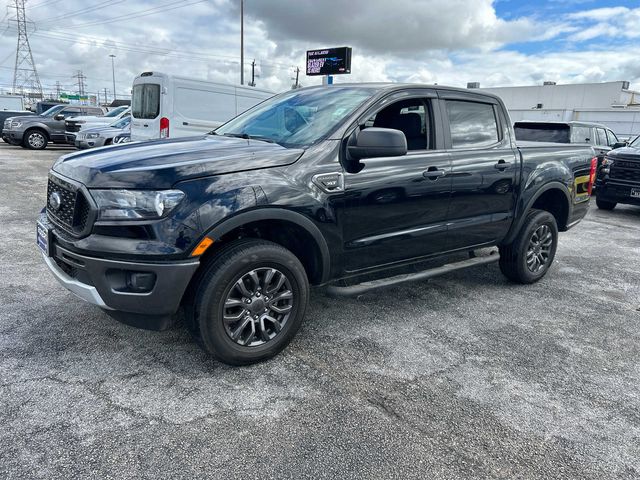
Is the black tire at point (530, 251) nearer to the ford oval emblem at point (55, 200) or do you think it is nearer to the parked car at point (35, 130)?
the ford oval emblem at point (55, 200)

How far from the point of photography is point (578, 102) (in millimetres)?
38438

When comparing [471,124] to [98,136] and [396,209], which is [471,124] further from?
[98,136]

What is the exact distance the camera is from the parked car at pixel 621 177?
8695 millimetres

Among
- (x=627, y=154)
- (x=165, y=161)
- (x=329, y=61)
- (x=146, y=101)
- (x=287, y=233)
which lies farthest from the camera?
(x=329, y=61)

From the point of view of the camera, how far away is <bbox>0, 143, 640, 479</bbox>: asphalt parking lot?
2.22 meters

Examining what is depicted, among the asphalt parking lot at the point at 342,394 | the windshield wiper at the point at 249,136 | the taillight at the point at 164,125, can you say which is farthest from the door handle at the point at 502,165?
the taillight at the point at 164,125

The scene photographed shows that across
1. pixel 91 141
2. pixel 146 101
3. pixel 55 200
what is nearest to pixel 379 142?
pixel 55 200

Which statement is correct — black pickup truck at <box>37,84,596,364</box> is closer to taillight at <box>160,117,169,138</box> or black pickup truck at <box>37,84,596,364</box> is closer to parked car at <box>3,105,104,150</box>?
taillight at <box>160,117,169,138</box>

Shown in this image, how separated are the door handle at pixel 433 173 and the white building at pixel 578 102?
25379 millimetres

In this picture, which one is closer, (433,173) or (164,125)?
(433,173)

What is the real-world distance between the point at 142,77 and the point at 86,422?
1015 cm

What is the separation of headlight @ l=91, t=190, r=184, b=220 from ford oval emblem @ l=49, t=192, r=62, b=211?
0.51 meters

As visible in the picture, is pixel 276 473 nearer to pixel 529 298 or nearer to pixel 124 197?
pixel 124 197

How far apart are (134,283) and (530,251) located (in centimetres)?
377
